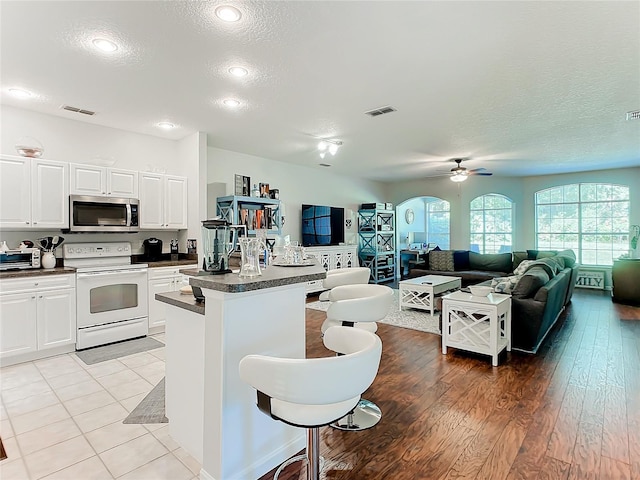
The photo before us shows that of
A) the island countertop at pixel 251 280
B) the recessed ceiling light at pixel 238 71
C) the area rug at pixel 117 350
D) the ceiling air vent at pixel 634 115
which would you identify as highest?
the recessed ceiling light at pixel 238 71

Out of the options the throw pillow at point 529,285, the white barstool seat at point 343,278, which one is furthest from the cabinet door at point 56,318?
the throw pillow at point 529,285

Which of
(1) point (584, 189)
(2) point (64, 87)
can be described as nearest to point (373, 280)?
(1) point (584, 189)

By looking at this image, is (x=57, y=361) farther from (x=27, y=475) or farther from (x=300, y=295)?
(x=300, y=295)

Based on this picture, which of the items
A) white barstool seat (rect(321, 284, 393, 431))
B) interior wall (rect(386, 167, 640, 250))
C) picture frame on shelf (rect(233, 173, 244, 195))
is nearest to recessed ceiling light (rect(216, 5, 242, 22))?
white barstool seat (rect(321, 284, 393, 431))

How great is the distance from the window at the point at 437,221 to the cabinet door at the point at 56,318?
9.60m

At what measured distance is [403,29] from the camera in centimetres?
229

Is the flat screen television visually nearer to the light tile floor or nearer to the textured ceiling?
the textured ceiling

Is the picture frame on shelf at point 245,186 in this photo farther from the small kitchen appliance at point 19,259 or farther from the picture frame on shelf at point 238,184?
the small kitchen appliance at point 19,259

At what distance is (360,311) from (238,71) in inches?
87.5

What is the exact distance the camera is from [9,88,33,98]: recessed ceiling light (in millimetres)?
3279

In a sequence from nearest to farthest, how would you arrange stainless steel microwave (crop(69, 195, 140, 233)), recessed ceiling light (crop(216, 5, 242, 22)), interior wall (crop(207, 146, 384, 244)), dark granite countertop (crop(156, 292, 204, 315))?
dark granite countertop (crop(156, 292, 204, 315))
recessed ceiling light (crop(216, 5, 242, 22))
stainless steel microwave (crop(69, 195, 140, 233))
interior wall (crop(207, 146, 384, 244))

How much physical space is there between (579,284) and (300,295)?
8342 millimetres

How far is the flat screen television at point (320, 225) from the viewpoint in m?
7.11

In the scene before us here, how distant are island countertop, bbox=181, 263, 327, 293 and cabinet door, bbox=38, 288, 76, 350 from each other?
2.66m
